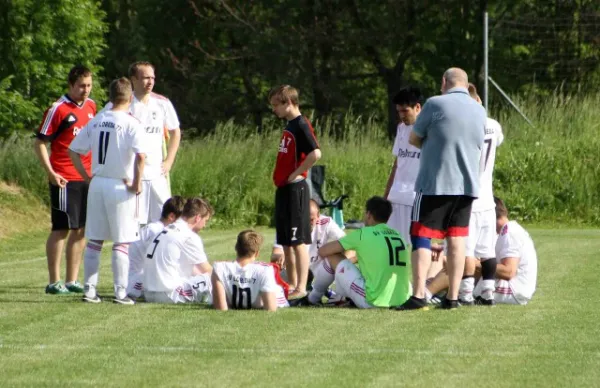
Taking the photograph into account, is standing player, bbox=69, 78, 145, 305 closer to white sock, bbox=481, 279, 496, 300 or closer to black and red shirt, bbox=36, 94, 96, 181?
black and red shirt, bbox=36, 94, 96, 181

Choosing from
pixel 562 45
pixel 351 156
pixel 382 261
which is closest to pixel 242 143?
pixel 351 156

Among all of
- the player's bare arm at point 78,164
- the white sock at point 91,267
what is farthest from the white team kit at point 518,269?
the player's bare arm at point 78,164

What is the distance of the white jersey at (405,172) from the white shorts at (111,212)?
263 centimetres

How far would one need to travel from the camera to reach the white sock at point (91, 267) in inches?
439

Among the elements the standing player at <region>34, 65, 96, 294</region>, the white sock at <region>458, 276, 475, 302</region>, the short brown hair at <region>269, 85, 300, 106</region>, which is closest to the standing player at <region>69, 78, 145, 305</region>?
the standing player at <region>34, 65, 96, 294</region>

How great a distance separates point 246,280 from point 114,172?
4.92ft

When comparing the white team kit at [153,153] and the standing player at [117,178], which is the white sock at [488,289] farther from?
the white team kit at [153,153]

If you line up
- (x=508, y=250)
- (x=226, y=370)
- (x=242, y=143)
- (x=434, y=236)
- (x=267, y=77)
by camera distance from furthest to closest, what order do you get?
1. (x=267, y=77)
2. (x=242, y=143)
3. (x=508, y=250)
4. (x=434, y=236)
5. (x=226, y=370)

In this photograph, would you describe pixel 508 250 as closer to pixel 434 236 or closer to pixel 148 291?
pixel 434 236

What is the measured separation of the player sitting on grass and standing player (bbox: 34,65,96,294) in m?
3.34

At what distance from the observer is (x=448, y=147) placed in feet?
34.7

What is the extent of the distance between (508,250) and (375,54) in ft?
105

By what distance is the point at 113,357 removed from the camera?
27.1 feet

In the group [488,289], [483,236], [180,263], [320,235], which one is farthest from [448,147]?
[180,263]
